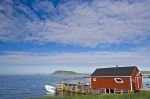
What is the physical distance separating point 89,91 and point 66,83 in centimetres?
1393

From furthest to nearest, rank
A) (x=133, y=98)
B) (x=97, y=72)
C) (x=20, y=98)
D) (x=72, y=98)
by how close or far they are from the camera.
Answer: (x=20, y=98)
(x=97, y=72)
(x=72, y=98)
(x=133, y=98)

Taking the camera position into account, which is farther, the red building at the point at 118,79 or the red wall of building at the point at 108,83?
the red wall of building at the point at 108,83

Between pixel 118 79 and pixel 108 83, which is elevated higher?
pixel 118 79

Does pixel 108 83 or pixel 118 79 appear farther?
pixel 108 83

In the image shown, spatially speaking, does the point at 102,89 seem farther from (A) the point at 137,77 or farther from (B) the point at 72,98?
(B) the point at 72,98

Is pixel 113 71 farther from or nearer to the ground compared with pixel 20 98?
farther from the ground

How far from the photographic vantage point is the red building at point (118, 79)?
4884cm

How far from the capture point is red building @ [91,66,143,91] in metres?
48.8

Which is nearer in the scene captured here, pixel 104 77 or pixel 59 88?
pixel 104 77

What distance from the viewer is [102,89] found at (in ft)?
177

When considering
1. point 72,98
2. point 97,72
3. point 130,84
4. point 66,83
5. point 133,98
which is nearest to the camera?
point 133,98

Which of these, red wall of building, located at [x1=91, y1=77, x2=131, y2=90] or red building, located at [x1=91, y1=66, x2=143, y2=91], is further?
red wall of building, located at [x1=91, y1=77, x2=131, y2=90]

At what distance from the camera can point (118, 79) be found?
50.5 m

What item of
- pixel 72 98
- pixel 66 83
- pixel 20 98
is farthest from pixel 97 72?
pixel 72 98
